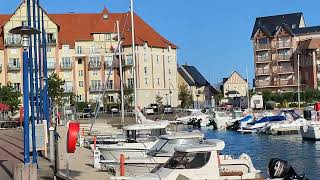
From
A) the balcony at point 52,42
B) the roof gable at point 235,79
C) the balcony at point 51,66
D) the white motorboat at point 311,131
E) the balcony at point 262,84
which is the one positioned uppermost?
the balcony at point 52,42

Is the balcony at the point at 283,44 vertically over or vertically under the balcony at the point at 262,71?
over

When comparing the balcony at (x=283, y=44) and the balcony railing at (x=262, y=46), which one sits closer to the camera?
the balcony at (x=283, y=44)

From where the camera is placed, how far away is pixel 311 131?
58031mm

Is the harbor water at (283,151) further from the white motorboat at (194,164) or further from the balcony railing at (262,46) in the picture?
the balcony railing at (262,46)

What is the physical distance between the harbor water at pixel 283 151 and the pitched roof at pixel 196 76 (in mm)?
84898

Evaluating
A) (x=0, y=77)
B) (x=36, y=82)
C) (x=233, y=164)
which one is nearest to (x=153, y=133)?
(x=36, y=82)

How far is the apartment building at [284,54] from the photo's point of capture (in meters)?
130

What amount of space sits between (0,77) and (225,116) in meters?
44.4

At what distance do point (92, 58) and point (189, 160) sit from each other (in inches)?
3786

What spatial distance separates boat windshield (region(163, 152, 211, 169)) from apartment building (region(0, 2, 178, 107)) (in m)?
90.5

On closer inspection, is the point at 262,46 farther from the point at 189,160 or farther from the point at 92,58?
the point at 189,160

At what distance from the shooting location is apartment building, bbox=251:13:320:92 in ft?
427

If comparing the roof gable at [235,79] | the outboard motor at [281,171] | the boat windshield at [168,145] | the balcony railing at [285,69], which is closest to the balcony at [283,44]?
the balcony railing at [285,69]

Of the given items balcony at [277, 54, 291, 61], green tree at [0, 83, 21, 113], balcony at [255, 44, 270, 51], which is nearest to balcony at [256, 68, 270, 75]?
balcony at [277, 54, 291, 61]
